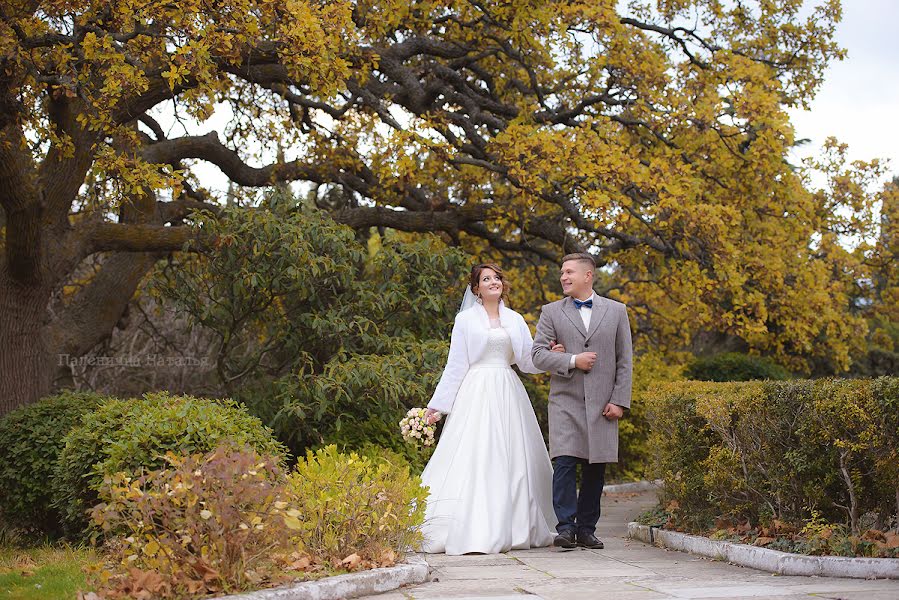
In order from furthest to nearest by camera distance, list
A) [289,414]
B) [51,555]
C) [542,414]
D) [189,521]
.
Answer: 1. [542,414]
2. [289,414]
3. [51,555]
4. [189,521]

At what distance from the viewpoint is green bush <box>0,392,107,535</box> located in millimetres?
8211

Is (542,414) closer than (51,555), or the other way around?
(51,555)

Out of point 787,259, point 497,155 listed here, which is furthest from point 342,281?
point 787,259

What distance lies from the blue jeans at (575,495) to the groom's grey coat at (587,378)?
0.12 meters

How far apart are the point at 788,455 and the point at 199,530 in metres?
3.43

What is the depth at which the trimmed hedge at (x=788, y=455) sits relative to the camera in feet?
17.7

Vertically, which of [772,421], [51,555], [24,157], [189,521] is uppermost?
[24,157]

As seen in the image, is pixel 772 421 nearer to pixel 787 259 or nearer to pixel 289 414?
pixel 289 414

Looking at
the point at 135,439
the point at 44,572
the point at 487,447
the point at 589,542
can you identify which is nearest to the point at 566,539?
the point at 589,542

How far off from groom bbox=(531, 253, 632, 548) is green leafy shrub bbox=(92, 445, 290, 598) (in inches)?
104

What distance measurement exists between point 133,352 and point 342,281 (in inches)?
339

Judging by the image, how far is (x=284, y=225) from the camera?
9.88m

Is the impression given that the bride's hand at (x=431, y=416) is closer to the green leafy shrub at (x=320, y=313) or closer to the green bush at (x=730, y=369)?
the green leafy shrub at (x=320, y=313)

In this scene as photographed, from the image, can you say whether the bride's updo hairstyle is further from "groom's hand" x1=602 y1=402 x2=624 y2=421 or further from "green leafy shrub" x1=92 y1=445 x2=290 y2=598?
"green leafy shrub" x1=92 y1=445 x2=290 y2=598
